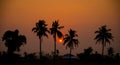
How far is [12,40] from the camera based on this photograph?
278ft

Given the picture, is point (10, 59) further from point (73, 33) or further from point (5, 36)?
point (73, 33)

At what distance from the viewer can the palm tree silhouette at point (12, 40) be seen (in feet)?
277

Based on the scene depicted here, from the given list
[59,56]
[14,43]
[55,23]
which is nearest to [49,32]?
[55,23]

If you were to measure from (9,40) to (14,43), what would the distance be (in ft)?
5.29

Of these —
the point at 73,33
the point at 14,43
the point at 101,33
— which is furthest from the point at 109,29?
the point at 14,43

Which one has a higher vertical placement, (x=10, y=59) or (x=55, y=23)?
(x=55, y=23)

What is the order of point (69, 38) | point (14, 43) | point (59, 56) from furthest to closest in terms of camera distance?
1. point (59, 56)
2. point (69, 38)
3. point (14, 43)

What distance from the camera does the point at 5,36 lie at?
84875mm

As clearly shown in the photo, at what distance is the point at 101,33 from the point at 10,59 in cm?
3130

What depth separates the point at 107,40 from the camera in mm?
98688

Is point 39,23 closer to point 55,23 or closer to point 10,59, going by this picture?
point 55,23

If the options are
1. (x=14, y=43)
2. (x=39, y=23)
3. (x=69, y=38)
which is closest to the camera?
(x=14, y=43)

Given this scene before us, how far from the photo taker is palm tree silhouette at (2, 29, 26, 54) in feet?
277

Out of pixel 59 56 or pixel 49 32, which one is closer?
pixel 49 32
